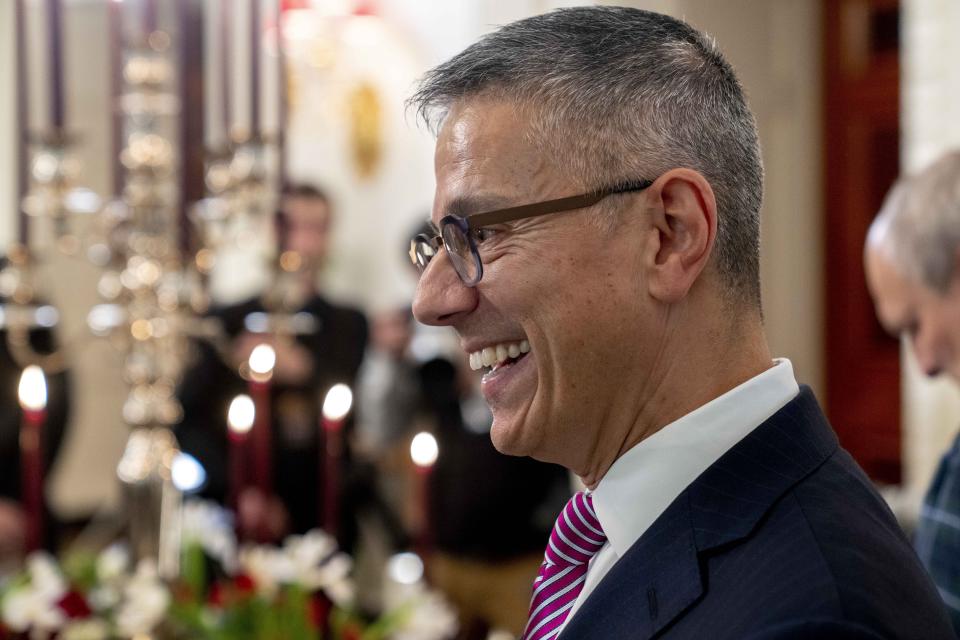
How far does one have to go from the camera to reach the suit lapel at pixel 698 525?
981mm

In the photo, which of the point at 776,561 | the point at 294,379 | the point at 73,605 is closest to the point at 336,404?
the point at 73,605

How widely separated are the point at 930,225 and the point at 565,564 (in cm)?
113

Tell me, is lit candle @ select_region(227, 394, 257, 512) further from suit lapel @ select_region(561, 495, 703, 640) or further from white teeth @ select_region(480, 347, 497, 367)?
suit lapel @ select_region(561, 495, 703, 640)

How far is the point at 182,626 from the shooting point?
183cm

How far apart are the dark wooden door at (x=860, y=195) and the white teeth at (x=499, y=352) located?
368 centimetres

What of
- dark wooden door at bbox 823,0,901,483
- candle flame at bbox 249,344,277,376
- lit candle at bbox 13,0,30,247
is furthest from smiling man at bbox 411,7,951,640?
dark wooden door at bbox 823,0,901,483

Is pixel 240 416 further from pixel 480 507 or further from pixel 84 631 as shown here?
pixel 480 507

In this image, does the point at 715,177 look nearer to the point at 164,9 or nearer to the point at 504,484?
the point at 504,484

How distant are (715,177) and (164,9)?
5354 mm

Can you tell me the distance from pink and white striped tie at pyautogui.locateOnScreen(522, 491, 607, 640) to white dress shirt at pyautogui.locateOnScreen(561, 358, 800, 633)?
6cm

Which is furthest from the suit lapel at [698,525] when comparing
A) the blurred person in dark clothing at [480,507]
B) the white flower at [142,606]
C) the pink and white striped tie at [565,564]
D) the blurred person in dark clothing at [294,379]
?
the blurred person in dark clothing at [294,379]

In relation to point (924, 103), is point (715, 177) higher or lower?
lower

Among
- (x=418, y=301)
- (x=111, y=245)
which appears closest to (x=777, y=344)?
(x=111, y=245)

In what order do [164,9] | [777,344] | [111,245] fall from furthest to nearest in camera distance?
[164,9] < [777,344] < [111,245]
